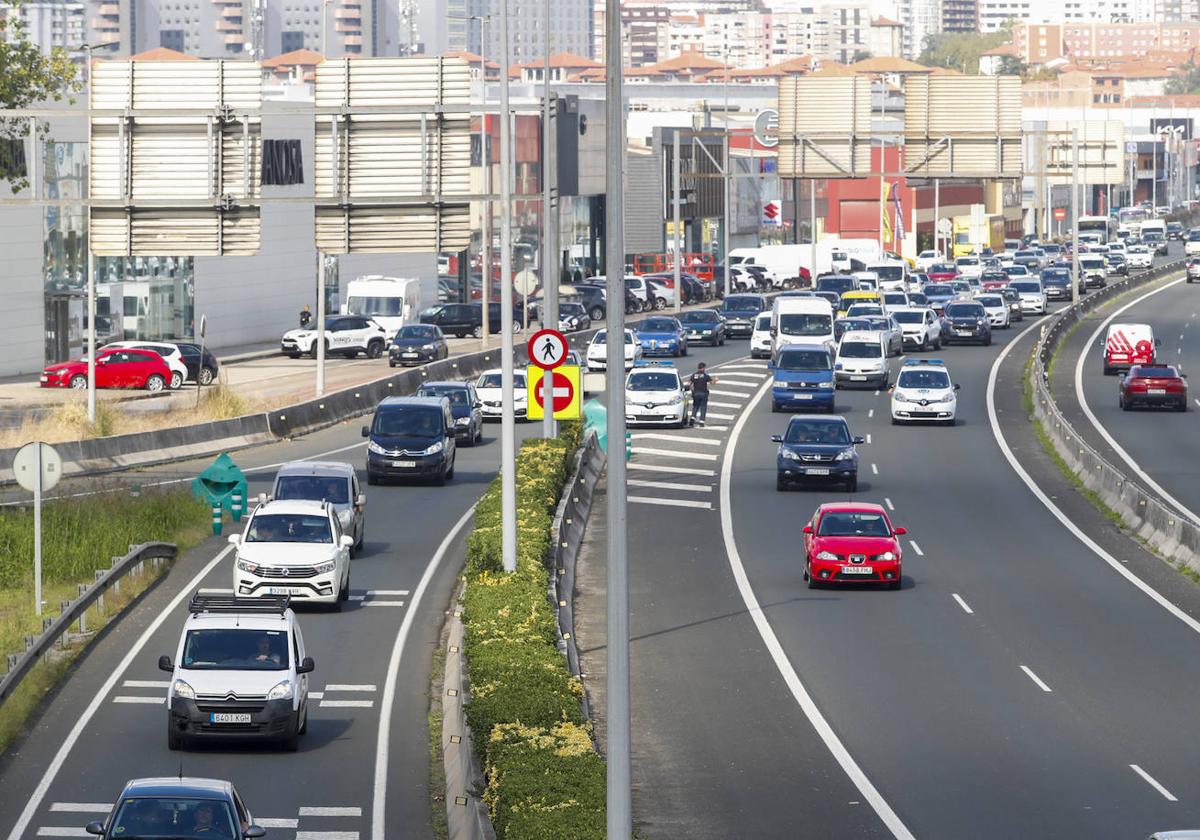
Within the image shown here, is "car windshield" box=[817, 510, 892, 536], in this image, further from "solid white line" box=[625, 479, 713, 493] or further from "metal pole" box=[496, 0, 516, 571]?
"solid white line" box=[625, 479, 713, 493]

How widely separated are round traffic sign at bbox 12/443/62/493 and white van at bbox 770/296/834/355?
128 ft

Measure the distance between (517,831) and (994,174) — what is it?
41.8 meters

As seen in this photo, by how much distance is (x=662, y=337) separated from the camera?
2805 inches

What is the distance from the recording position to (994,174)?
5456 centimetres

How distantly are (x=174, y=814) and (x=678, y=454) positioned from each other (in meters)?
35.1

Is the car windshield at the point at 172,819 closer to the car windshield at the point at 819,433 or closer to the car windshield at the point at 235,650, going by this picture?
the car windshield at the point at 235,650

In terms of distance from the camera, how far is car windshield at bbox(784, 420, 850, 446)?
43.7 m

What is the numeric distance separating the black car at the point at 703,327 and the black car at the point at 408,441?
114 feet

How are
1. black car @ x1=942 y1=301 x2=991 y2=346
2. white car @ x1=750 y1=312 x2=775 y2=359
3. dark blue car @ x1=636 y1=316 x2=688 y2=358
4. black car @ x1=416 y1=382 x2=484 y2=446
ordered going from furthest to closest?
black car @ x1=942 y1=301 x2=991 y2=346
white car @ x1=750 y1=312 x2=775 y2=359
dark blue car @ x1=636 y1=316 x2=688 y2=358
black car @ x1=416 y1=382 x2=484 y2=446

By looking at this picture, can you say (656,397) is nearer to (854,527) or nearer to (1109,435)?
(1109,435)

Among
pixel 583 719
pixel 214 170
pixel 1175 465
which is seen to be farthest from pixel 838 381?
pixel 583 719

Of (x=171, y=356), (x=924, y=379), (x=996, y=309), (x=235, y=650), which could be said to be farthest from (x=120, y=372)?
(x=235, y=650)

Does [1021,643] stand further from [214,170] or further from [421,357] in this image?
[421,357]

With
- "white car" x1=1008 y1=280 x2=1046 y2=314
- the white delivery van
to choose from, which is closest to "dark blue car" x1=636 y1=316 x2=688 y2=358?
the white delivery van
